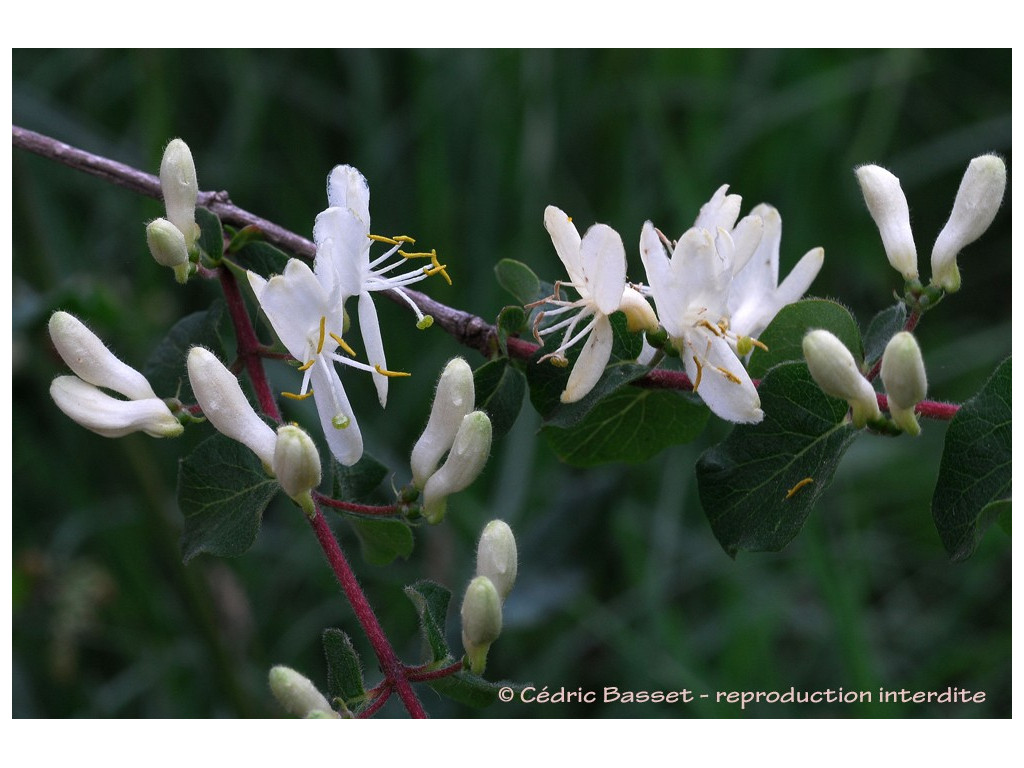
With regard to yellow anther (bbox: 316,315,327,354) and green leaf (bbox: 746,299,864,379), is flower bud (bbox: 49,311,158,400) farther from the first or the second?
green leaf (bbox: 746,299,864,379)

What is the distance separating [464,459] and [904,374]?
31cm

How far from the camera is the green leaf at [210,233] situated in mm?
861

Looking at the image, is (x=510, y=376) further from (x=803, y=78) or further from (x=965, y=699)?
(x=803, y=78)

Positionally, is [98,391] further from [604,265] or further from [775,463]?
[775,463]

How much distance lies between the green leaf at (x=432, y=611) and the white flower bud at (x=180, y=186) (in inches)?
13.0

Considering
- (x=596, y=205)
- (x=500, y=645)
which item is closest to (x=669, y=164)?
(x=596, y=205)

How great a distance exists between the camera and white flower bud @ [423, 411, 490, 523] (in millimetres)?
775

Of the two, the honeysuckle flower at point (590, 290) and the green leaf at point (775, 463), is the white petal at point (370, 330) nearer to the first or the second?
the honeysuckle flower at point (590, 290)

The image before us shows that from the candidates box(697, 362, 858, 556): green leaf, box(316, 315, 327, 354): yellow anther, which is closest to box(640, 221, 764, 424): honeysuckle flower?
box(697, 362, 858, 556): green leaf

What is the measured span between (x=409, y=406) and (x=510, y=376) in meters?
1.23

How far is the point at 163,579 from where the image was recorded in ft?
6.78

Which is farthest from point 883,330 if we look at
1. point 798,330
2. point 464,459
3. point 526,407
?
point 526,407

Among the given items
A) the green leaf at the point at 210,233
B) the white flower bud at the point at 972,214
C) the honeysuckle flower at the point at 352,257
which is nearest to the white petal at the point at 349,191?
the honeysuckle flower at the point at 352,257

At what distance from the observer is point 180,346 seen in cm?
95
